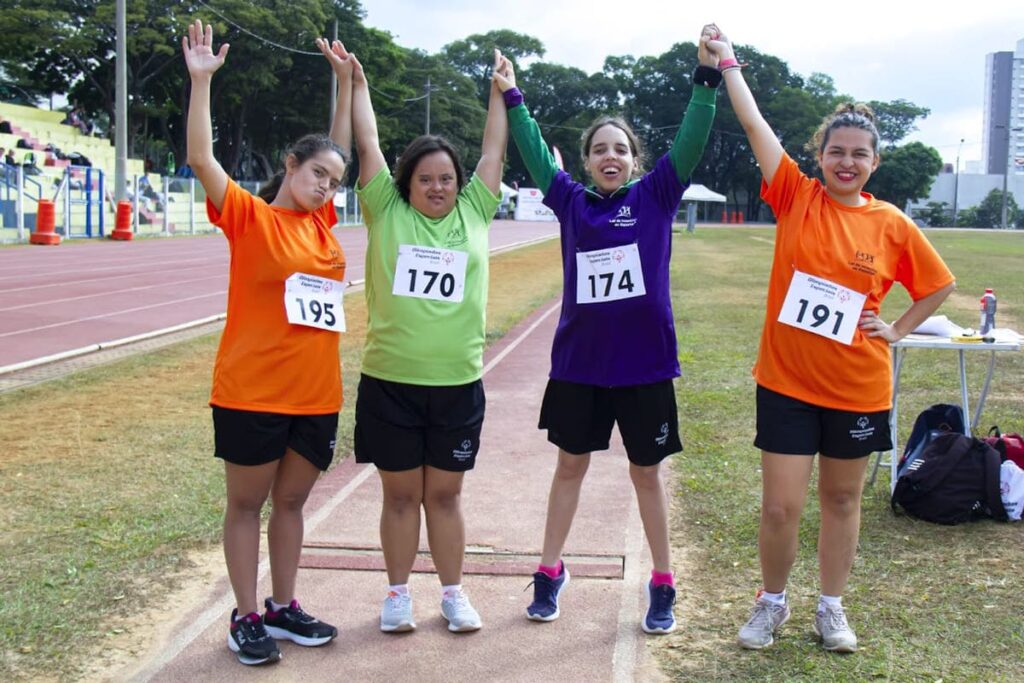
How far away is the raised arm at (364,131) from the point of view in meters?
4.08

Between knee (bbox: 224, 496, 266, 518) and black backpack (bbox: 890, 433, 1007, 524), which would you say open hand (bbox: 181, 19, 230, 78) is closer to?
knee (bbox: 224, 496, 266, 518)

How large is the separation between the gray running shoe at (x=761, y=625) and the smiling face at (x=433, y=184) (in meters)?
2.00

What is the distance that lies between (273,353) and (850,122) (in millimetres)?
2366

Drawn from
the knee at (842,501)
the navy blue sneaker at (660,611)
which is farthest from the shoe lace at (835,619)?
the navy blue sneaker at (660,611)

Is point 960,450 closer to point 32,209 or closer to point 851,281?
point 851,281

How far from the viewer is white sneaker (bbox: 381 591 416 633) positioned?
4.08 meters

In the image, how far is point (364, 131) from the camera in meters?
4.25

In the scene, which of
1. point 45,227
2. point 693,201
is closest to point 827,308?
point 45,227

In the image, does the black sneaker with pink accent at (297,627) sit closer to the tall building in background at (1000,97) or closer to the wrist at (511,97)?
the wrist at (511,97)

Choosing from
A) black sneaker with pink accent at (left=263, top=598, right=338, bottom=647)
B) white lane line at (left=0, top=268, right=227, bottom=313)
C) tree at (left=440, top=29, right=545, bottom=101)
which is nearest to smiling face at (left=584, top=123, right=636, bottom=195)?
black sneaker with pink accent at (left=263, top=598, right=338, bottom=647)

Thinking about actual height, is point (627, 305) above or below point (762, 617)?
above

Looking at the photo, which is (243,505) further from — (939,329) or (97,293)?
(97,293)

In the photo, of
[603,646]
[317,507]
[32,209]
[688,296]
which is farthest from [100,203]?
[603,646]

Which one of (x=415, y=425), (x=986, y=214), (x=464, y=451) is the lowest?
(x=464, y=451)
